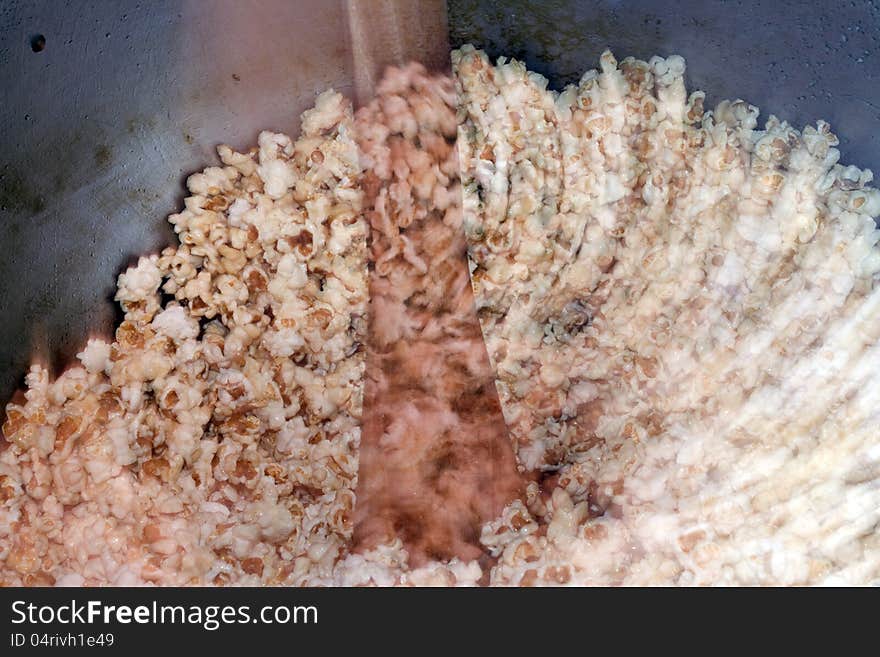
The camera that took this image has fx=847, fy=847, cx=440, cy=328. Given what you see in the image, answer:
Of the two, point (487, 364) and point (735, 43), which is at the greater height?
point (735, 43)

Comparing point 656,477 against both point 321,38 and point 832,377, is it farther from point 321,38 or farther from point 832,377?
point 321,38

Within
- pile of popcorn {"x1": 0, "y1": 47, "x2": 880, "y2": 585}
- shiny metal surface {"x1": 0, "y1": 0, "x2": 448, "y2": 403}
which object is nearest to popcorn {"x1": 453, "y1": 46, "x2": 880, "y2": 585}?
pile of popcorn {"x1": 0, "y1": 47, "x2": 880, "y2": 585}

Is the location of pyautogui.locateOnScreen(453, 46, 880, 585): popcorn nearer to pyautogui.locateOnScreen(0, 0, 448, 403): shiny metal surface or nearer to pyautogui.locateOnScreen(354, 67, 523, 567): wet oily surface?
pyautogui.locateOnScreen(354, 67, 523, 567): wet oily surface

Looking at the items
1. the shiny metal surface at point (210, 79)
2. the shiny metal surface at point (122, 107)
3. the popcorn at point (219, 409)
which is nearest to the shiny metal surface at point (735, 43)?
the shiny metal surface at point (210, 79)

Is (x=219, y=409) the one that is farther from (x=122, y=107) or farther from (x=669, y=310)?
(x=669, y=310)

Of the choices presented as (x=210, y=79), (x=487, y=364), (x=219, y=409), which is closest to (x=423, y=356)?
(x=487, y=364)

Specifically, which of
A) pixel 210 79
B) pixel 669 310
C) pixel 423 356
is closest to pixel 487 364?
pixel 423 356
